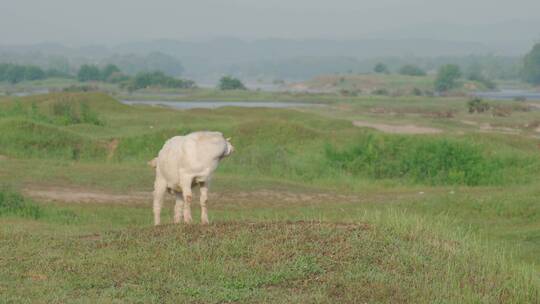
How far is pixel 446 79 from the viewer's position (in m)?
127

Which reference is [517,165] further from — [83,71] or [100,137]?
[83,71]

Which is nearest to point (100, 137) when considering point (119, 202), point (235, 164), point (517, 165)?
point (235, 164)

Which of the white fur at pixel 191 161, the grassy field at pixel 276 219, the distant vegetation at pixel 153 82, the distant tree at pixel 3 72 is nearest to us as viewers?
the grassy field at pixel 276 219

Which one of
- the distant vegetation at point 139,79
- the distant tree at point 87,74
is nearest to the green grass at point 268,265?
the distant vegetation at point 139,79

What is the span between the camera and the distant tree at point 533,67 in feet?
512

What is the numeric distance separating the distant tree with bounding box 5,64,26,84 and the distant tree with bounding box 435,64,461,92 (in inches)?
2848

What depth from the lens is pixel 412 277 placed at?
A: 8.60 metres

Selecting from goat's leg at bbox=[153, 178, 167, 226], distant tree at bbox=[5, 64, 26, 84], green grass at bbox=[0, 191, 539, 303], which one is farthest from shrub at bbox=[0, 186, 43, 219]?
distant tree at bbox=[5, 64, 26, 84]

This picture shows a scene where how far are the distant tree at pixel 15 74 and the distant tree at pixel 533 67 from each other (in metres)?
97.3

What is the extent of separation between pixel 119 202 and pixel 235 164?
8.04m

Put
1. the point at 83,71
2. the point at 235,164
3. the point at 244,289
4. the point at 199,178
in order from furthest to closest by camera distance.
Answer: the point at 83,71 < the point at 235,164 < the point at 199,178 < the point at 244,289

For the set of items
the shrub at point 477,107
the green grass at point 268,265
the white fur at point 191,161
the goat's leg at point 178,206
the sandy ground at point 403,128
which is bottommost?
the sandy ground at point 403,128

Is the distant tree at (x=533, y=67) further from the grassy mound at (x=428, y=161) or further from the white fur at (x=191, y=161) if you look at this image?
the white fur at (x=191, y=161)

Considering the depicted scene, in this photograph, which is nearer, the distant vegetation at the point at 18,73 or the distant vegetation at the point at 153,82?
the distant vegetation at the point at 153,82
